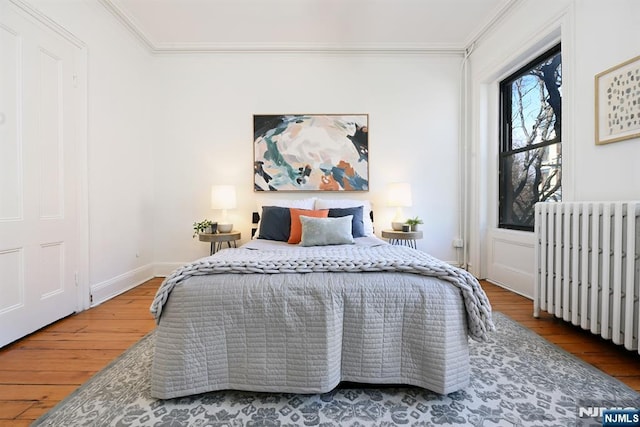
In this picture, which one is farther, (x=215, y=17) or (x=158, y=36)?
(x=158, y=36)

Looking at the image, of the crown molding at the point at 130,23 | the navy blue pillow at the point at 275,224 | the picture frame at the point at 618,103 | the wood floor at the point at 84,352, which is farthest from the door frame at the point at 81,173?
the picture frame at the point at 618,103

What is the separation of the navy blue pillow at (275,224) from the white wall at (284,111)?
2.18ft

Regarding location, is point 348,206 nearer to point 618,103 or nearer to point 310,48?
point 310,48

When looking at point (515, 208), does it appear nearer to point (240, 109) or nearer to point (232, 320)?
point (232, 320)

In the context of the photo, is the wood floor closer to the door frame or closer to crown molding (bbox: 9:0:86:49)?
the door frame

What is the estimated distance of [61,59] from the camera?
7.11 feet

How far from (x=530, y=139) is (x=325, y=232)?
7.44ft

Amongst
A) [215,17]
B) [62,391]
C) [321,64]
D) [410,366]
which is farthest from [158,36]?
[410,366]

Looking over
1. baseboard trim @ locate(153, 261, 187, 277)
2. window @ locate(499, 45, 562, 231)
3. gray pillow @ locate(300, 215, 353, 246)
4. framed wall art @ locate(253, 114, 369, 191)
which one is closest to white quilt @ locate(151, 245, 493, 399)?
gray pillow @ locate(300, 215, 353, 246)

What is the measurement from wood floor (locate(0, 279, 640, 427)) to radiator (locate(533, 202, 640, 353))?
13 cm

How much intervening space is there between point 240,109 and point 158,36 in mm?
1170

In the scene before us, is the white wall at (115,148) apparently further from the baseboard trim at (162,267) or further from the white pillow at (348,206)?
the white pillow at (348,206)

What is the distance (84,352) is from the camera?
5.59 ft

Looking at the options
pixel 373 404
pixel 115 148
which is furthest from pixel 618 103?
pixel 115 148
